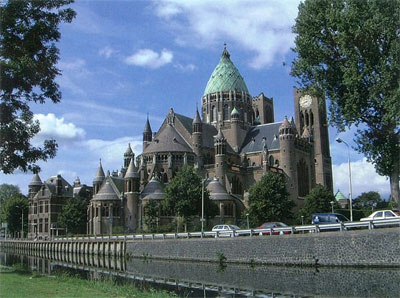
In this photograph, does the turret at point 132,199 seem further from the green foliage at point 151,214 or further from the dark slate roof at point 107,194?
the green foliage at point 151,214

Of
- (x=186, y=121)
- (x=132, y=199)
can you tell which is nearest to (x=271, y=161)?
(x=186, y=121)

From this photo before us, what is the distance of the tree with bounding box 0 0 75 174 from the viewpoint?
86.8 ft

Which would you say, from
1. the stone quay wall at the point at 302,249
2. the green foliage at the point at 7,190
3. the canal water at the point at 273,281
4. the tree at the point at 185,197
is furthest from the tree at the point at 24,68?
the green foliage at the point at 7,190

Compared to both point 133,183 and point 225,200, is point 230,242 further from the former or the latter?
point 133,183

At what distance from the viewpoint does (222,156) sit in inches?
3797

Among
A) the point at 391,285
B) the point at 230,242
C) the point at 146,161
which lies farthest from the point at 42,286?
the point at 146,161

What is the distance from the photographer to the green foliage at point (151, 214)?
84688mm

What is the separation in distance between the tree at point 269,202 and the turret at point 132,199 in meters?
24.9

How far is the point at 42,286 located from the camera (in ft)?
73.3

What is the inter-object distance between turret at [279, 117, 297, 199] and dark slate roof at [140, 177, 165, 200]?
28.3 metres

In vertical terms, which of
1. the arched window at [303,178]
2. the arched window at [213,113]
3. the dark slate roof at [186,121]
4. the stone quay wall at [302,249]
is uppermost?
the arched window at [213,113]

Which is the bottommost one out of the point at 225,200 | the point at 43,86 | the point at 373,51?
the point at 225,200

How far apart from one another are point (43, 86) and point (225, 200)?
6309cm

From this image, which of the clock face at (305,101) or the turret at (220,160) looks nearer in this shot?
the turret at (220,160)
